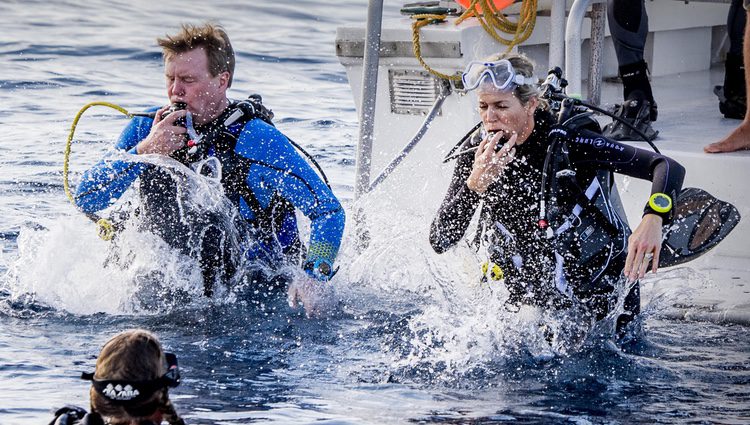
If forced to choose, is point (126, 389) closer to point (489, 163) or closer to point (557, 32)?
point (489, 163)

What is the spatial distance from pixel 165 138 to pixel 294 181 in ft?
1.84

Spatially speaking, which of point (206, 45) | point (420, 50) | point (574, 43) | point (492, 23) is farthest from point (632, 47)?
point (206, 45)

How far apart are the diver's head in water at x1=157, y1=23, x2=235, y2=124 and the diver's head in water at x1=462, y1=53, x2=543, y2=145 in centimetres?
117

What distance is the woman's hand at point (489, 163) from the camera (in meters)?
4.43

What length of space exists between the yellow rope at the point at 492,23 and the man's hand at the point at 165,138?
5.95 feet

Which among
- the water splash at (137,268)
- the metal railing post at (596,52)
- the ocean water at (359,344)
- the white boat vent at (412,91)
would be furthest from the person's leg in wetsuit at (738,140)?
the water splash at (137,268)

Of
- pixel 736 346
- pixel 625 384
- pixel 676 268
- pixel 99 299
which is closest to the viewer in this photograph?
pixel 625 384

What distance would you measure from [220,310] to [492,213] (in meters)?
1.31

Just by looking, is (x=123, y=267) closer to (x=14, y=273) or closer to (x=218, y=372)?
(x=14, y=273)

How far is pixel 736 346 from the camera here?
16.4 ft

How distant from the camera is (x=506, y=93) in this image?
4.50 meters

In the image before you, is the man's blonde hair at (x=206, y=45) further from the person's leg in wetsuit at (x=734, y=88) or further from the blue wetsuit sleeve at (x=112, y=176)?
the person's leg in wetsuit at (x=734, y=88)

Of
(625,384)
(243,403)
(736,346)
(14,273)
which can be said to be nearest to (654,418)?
(625,384)

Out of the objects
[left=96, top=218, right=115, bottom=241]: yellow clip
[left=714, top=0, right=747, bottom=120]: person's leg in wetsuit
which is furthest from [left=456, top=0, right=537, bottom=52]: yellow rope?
[left=96, top=218, right=115, bottom=241]: yellow clip
